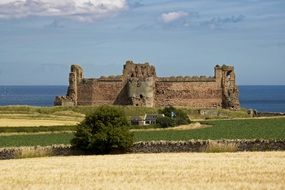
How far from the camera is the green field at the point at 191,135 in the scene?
44031 millimetres

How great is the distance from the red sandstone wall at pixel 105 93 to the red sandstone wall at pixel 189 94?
4.21 meters

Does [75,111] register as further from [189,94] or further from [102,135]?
[102,135]

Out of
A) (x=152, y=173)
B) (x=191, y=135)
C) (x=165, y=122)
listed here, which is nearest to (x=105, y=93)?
(x=165, y=122)

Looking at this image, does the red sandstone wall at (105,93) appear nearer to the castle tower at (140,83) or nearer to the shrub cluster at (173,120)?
the castle tower at (140,83)

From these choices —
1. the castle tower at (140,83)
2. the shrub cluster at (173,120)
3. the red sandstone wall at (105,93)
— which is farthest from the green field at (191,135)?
the red sandstone wall at (105,93)

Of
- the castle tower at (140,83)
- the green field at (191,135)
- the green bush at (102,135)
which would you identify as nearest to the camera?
the green bush at (102,135)

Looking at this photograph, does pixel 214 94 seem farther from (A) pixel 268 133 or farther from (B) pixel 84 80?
(A) pixel 268 133

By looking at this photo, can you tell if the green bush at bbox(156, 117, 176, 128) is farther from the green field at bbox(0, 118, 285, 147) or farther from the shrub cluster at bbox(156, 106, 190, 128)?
the green field at bbox(0, 118, 285, 147)

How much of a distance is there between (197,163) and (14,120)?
112 feet

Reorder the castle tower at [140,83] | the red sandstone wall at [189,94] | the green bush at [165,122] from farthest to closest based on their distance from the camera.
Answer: the red sandstone wall at [189,94], the castle tower at [140,83], the green bush at [165,122]

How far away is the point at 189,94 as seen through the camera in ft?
269

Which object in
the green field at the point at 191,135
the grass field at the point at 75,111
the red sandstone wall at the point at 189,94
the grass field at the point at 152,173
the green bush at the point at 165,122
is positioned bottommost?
the grass field at the point at 152,173

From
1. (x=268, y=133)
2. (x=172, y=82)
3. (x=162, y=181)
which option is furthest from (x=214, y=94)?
(x=162, y=181)

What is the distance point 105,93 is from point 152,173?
183 ft
